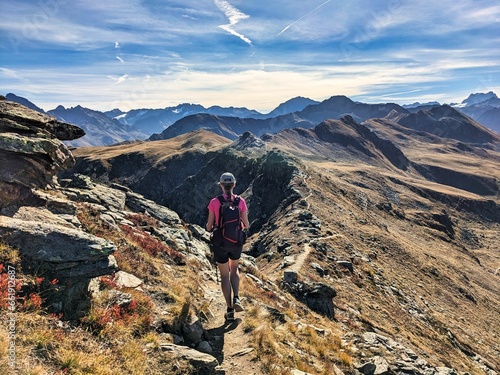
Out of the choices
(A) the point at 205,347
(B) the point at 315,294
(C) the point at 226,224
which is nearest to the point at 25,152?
(C) the point at 226,224

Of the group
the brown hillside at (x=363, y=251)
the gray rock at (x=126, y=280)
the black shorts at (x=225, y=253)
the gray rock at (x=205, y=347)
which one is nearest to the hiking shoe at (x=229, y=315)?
the gray rock at (x=205, y=347)

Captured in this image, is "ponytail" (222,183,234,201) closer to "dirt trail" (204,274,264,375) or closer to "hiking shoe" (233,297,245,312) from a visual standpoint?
"hiking shoe" (233,297,245,312)

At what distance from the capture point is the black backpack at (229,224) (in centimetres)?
975

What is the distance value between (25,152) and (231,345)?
9158mm

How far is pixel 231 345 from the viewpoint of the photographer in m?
9.45

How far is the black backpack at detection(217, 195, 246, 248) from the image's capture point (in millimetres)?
9750

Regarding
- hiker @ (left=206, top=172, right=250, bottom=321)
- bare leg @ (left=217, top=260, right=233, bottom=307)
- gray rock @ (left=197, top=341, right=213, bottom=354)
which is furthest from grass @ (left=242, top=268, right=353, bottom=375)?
hiker @ (left=206, top=172, right=250, bottom=321)

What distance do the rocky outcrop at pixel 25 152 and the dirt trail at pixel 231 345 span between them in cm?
729

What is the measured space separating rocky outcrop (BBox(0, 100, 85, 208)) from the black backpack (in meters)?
6.26

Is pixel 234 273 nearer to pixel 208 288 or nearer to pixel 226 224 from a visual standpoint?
pixel 226 224

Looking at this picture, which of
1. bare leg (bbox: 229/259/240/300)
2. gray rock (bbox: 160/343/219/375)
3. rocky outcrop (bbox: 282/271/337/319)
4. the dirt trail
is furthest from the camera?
rocky outcrop (bbox: 282/271/337/319)

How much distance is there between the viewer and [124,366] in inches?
265

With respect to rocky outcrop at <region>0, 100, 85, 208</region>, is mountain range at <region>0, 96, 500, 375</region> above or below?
below

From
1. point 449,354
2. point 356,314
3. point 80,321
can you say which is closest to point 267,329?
point 80,321
